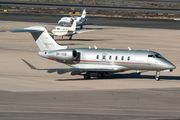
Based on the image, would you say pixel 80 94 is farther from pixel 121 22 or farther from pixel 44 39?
pixel 121 22

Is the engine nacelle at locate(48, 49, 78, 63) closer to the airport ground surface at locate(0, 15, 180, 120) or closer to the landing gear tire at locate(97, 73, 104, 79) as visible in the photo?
the airport ground surface at locate(0, 15, 180, 120)

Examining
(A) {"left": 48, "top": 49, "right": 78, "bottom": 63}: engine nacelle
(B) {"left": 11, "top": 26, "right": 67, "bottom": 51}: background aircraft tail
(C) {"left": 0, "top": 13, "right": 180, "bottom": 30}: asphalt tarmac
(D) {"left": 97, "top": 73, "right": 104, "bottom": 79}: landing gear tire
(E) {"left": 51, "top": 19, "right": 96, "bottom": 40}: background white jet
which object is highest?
(B) {"left": 11, "top": 26, "right": 67, "bottom": 51}: background aircraft tail

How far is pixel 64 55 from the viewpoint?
157ft

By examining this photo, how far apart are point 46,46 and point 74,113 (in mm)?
18080

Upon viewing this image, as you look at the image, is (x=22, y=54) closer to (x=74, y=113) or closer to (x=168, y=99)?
(x=168, y=99)

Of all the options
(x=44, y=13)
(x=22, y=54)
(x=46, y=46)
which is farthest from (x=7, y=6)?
(x=46, y=46)

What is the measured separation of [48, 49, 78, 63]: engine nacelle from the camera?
47.7 meters

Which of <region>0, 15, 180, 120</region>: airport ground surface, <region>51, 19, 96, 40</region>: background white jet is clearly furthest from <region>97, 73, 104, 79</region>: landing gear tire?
<region>51, 19, 96, 40</region>: background white jet

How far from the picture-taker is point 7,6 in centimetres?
15425

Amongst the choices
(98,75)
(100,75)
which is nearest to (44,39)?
(98,75)

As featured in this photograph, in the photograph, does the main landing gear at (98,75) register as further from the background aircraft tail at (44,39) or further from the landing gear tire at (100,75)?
the background aircraft tail at (44,39)

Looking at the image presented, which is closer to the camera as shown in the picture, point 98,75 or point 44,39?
point 98,75

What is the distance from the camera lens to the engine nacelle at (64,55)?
156 ft

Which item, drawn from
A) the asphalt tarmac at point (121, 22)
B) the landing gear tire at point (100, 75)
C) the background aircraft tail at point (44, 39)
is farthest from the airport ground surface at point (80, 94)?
the asphalt tarmac at point (121, 22)
